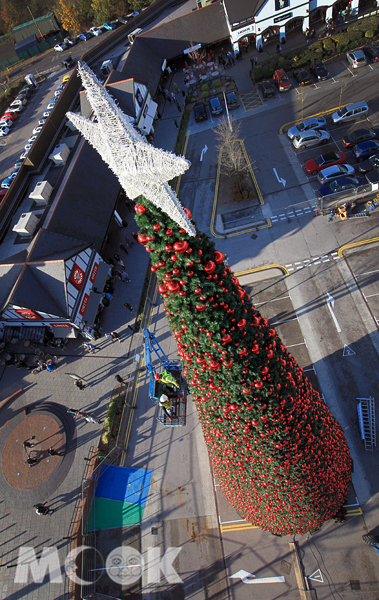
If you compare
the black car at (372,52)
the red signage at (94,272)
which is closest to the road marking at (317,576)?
the red signage at (94,272)

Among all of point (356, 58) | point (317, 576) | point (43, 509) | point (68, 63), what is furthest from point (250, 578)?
point (68, 63)

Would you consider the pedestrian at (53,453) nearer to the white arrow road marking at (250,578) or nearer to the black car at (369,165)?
the white arrow road marking at (250,578)

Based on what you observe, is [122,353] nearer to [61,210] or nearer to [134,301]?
[134,301]

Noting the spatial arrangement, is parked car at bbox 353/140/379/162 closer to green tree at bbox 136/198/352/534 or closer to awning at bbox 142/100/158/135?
awning at bbox 142/100/158/135

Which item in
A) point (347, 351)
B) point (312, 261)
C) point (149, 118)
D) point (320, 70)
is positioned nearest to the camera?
point (347, 351)

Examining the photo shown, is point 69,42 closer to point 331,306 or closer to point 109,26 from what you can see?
point 109,26

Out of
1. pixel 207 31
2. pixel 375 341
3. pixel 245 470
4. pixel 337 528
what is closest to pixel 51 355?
pixel 245 470

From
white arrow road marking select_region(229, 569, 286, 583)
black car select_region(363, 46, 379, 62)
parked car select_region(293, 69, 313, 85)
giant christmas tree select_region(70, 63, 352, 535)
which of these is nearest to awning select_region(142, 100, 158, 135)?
parked car select_region(293, 69, 313, 85)
